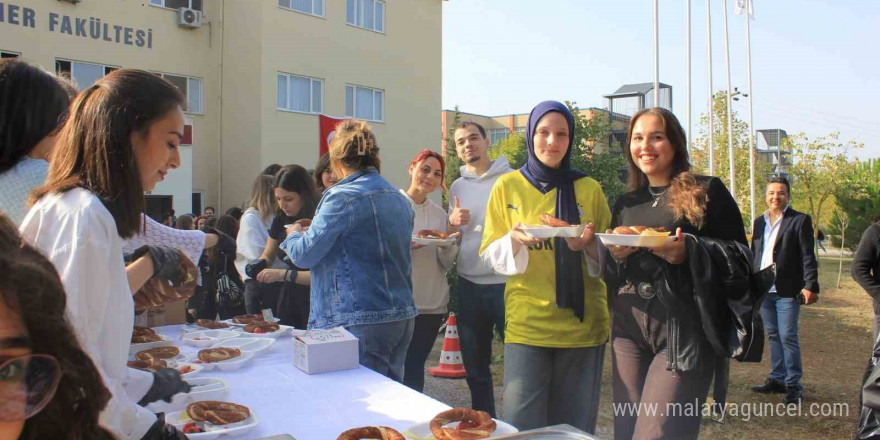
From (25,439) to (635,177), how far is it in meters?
2.77

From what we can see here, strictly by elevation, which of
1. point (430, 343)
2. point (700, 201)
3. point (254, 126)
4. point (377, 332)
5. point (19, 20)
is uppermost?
point (19, 20)

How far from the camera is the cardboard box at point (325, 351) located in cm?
271

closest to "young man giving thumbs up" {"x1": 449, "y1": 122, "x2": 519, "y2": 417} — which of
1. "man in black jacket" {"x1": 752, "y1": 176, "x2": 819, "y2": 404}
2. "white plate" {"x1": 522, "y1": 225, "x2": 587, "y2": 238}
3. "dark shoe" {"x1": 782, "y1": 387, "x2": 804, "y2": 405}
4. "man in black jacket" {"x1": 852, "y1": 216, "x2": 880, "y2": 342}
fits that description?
"white plate" {"x1": 522, "y1": 225, "x2": 587, "y2": 238}

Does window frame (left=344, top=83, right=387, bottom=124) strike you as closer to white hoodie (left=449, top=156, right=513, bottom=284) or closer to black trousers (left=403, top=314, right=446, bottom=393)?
white hoodie (left=449, top=156, right=513, bottom=284)

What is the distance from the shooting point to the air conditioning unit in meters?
17.0

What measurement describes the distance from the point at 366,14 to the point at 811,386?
684 inches

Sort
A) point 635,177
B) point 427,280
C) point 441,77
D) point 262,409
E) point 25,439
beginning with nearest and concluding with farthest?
point 25,439, point 262,409, point 635,177, point 427,280, point 441,77

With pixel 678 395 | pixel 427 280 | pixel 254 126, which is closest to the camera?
pixel 678 395

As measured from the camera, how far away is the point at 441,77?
21.7 metres

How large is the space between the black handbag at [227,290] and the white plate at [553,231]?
341cm

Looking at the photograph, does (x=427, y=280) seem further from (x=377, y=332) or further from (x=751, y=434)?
(x=751, y=434)

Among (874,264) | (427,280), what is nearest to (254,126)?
(427,280)

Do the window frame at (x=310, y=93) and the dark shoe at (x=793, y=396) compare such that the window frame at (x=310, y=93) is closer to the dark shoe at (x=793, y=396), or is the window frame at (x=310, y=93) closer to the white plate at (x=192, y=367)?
the dark shoe at (x=793, y=396)

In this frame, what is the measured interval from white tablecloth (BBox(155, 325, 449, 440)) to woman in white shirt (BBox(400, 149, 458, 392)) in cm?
135
